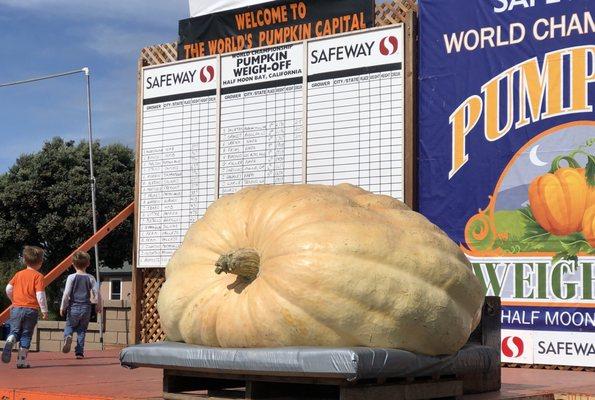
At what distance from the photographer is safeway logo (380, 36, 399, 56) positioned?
31.2 feet

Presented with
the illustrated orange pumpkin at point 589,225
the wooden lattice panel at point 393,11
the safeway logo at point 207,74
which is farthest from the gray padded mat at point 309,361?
the safeway logo at point 207,74

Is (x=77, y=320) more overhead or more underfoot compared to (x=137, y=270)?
more underfoot

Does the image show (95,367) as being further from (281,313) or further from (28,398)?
(281,313)

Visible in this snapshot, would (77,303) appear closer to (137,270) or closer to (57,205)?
(137,270)

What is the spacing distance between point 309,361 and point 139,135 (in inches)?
350

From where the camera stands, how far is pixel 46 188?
→ 36219 mm

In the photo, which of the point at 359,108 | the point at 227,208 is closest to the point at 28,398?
the point at 227,208

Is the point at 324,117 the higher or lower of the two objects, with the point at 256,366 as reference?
higher

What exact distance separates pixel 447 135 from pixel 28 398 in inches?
228

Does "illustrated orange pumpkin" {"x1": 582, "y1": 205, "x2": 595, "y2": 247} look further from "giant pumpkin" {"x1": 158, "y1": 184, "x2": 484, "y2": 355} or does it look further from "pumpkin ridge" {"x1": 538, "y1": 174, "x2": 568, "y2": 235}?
"giant pumpkin" {"x1": 158, "y1": 184, "x2": 484, "y2": 355}

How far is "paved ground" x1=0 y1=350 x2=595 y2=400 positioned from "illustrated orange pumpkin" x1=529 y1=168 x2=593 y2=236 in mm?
1398

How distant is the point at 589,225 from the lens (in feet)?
26.1

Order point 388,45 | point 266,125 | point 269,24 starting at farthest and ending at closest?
point 269,24
point 266,125
point 388,45

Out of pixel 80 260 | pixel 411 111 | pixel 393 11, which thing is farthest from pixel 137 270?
pixel 393 11
